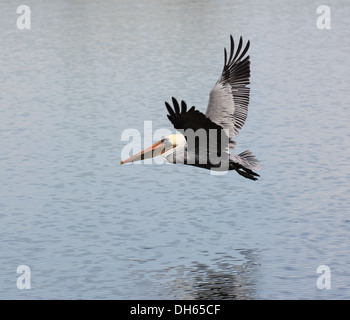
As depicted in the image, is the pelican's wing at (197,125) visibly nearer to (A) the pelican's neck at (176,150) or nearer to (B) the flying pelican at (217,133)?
(B) the flying pelican at (217,133)

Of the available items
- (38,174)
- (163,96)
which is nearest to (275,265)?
(38,174)

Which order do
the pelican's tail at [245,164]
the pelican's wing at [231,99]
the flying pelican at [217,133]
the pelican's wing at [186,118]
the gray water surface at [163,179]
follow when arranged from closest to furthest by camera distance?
the pelican's wing at [186,118], the flying pelican at [217,133], the pelican's tail at [245,164], the gray water surface at [163,179], the pelican's wing at [231,99]

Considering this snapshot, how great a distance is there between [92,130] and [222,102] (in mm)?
10045

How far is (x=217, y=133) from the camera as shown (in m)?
15.2

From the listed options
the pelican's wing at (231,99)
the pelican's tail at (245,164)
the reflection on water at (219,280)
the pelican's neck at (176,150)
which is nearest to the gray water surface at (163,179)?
the reflection on water at (219,280)

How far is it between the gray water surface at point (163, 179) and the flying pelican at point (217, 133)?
5.47ft

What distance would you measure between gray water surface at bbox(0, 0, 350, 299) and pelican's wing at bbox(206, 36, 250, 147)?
216cm

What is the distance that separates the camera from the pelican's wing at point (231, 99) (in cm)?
1616

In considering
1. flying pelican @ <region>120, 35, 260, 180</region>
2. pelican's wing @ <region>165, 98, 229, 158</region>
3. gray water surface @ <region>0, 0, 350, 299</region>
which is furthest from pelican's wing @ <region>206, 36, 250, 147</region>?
gray water surface @ <region>0, 0, 350, 299</region>

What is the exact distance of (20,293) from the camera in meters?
15.4

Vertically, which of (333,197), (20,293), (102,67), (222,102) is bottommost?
(20,293)

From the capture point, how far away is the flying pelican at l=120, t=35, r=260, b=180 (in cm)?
1463

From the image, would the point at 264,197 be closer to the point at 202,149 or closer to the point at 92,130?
the point at 202,149

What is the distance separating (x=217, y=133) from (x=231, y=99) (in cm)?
130
